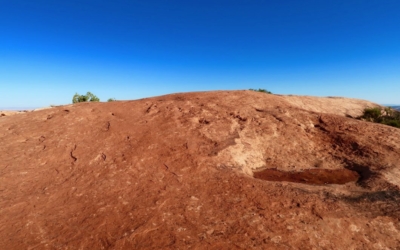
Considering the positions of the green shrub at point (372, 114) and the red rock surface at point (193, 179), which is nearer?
the red rock surface at point (193, 179)

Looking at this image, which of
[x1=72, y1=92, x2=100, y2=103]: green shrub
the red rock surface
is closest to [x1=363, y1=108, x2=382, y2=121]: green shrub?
the red rock surface

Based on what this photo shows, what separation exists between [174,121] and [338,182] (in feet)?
18.0

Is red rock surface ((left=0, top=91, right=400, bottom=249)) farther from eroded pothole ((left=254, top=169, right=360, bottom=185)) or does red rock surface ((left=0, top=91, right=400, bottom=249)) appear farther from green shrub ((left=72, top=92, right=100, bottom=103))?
green shrub ((left=72, top=92, right=100, bottom=103))

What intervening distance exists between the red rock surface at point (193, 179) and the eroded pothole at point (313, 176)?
0.37 feet

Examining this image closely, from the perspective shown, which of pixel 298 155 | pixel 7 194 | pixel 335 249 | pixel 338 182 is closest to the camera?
pixel 335 249

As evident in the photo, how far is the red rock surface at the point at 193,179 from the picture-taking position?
3930 mm

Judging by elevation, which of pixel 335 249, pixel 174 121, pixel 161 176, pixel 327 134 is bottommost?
pixel 335 249

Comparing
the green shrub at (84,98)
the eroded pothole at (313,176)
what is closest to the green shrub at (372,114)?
the eroded pothole at (313,176)

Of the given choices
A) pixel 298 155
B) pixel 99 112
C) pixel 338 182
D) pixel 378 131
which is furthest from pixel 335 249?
pixel 99 112

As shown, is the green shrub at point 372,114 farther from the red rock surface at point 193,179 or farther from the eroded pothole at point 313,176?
the eroded pothole at point 313,176

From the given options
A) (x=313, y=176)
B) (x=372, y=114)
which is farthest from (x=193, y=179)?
(x=372, y=114)

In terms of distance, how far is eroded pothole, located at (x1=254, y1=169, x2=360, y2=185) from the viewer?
20.9 ft

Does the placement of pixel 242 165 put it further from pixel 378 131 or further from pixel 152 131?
pixel 378 131

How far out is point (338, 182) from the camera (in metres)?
6.27
